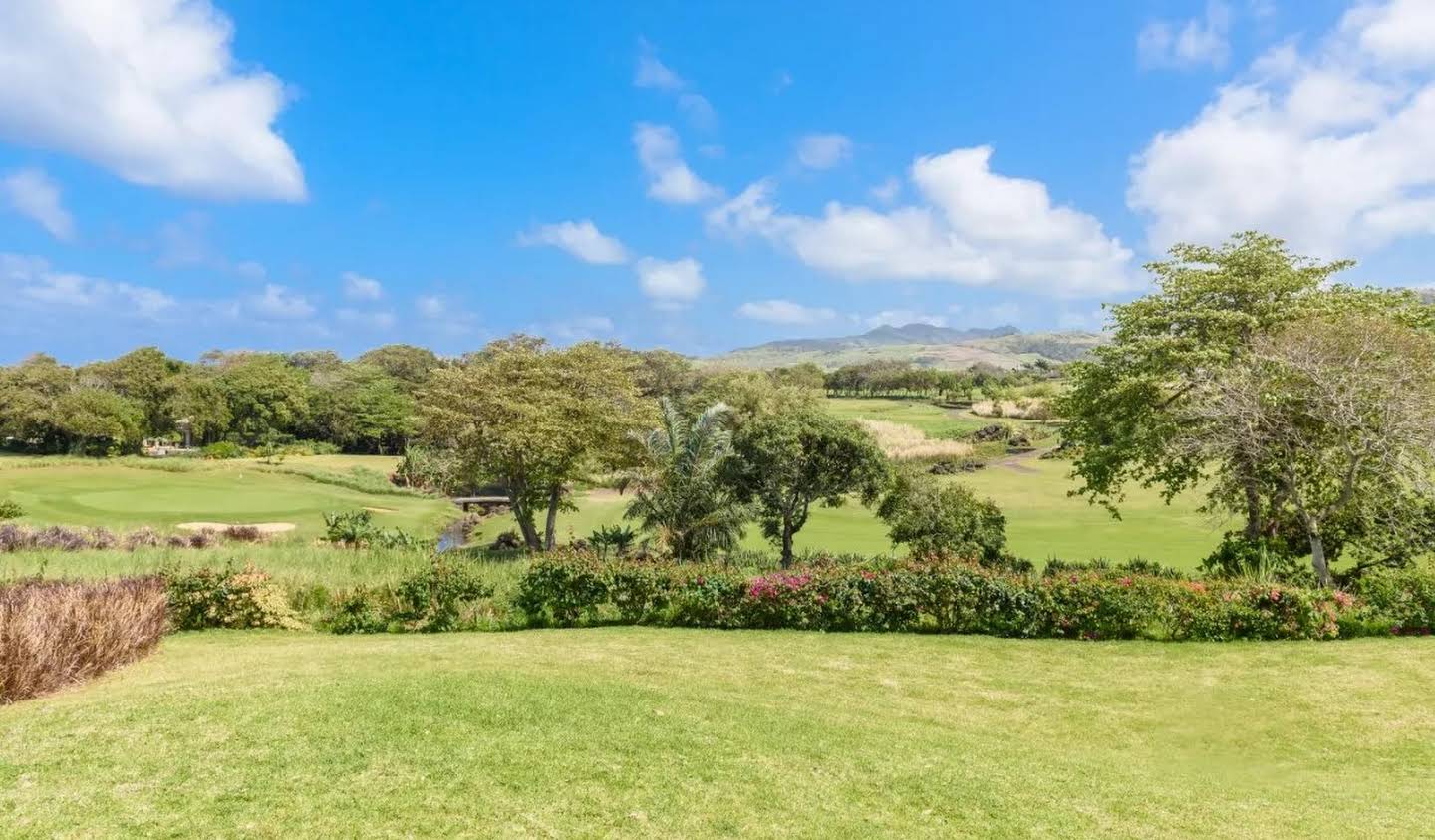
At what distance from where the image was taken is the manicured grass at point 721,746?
5531 mm

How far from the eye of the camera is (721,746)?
695 cm

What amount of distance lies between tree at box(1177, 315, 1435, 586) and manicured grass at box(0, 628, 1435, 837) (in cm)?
493

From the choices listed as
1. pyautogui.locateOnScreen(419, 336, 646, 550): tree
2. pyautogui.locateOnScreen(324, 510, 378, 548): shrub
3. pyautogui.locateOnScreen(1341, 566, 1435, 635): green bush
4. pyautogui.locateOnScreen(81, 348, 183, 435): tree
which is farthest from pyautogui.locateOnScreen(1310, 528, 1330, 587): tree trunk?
pyautogui.locateOnScreen(81, 348, 183, 435): tree

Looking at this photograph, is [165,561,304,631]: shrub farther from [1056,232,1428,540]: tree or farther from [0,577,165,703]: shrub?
[1056,232,1428,540]: tree

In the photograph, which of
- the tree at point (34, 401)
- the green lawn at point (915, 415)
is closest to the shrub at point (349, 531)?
the green lawn at point (915, 415)

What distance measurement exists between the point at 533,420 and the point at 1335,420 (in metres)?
19.2

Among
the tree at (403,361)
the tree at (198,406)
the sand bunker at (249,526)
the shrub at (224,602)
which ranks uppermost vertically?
the tree at (403,361)

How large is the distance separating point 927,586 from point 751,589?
10.2ft

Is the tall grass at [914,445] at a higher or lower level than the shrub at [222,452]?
higher

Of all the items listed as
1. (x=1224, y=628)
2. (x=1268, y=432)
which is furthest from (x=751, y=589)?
(x=1268, y=432)

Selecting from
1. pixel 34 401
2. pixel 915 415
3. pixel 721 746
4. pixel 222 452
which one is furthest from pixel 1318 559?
pixel 34 401

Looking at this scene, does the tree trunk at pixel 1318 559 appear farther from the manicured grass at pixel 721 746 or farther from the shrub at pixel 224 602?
the shrub at pixel 224 602

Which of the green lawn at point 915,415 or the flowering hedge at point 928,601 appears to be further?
the green lawn at point 915,415

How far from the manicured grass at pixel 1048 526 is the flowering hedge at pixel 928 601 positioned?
8.10 meters
